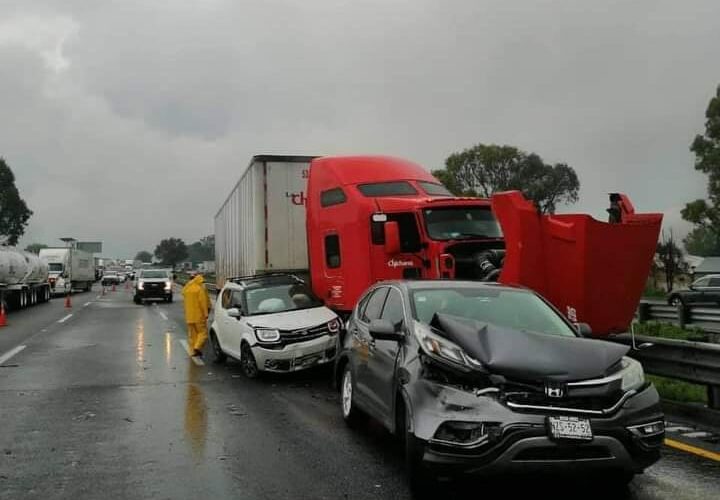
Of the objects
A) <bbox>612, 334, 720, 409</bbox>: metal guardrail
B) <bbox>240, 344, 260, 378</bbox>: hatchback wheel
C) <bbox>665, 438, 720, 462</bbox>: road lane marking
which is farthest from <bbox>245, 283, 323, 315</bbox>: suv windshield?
<bbox>665, 438, 720, 462</bbox>: road lane marking

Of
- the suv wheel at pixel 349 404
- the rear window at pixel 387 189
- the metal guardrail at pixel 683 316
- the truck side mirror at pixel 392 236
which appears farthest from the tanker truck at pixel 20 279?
the suv wheel at pixel 349 404

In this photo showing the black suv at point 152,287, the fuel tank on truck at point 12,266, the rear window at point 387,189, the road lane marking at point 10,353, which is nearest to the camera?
the rear window at point 387,189

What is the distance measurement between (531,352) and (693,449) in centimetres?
246

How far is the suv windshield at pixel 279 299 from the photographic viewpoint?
38.2 ft

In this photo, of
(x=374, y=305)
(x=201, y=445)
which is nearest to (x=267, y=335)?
(x=374, y=305)

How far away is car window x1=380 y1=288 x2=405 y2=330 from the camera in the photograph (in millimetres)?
6141

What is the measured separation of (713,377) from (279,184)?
30.1 ft

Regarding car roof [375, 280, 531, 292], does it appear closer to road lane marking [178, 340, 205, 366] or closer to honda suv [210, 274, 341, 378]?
honda suv [210, 274, 341, 378]

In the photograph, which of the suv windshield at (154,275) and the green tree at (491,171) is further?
the green tree at (491,171)

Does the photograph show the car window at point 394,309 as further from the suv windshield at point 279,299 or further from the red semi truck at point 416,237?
the suv windshield at point 279,299

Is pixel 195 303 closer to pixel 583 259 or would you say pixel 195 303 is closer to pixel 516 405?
pixel 583 259

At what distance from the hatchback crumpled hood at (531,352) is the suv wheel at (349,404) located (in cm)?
217

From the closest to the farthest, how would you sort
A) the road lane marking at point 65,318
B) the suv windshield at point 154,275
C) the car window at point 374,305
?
1. the car window at point 374,305
2. the road lane marking at point 65,318
3. the suv windshield at point 154,275

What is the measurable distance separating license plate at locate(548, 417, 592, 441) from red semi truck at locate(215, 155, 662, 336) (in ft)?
12.8
